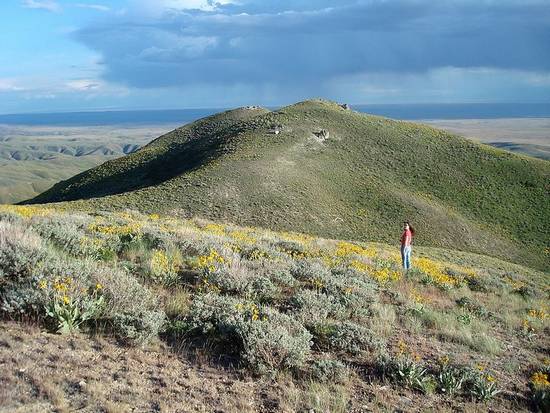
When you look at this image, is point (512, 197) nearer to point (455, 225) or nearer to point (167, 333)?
point (455, 225)

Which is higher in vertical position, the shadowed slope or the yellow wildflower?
the shadowed slope

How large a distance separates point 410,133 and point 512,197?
17.5 metres

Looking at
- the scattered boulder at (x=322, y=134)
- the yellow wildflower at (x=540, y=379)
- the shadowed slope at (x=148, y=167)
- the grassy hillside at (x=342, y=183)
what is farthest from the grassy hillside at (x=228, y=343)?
the scattered boulder at (x=322, y=134)

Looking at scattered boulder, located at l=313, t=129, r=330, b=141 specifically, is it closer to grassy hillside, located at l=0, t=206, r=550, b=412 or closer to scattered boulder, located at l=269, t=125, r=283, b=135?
scattered boulder, located at l=269, t=125, r=283, b=135

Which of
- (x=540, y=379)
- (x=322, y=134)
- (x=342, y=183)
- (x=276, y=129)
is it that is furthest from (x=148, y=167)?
(x=540, y=379)

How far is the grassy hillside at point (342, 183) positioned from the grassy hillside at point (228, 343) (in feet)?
98.9

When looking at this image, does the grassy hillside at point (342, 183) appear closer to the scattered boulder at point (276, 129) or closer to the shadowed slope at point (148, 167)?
the shadowed slope at point (148, 167)

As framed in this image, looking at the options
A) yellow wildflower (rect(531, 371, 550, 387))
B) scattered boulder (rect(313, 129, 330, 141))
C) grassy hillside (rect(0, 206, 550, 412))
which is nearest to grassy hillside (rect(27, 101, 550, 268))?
scattered boulder (rect(313, 129, 330, 141))

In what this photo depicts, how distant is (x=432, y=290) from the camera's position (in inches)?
479

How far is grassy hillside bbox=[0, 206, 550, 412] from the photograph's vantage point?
5.35 meters

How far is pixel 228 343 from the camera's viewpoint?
Answer: 6.62 meters

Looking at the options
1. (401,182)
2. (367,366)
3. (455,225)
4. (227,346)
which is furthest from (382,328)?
(401,182)

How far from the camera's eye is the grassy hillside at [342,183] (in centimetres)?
4153

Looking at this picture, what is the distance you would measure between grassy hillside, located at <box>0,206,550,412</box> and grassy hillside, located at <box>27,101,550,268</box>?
30.1m
